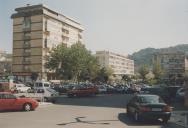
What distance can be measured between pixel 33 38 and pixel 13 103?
6765cm

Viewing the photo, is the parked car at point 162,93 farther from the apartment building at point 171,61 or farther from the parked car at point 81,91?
the apartment building at point 171,61

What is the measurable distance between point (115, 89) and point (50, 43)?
34230mm

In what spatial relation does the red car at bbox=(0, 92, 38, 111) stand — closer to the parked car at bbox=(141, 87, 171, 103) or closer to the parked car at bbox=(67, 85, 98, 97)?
the parked car at bbox=(141, 87, 171, 103)

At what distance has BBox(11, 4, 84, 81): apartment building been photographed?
89688 mm

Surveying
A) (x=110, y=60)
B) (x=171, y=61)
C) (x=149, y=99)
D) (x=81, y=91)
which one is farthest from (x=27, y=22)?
(x=171, y=61)

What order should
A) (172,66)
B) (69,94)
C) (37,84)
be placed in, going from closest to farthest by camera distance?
(69,94)
(37,84)
(172,66)

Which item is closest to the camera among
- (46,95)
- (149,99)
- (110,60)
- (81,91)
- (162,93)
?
(149,99)

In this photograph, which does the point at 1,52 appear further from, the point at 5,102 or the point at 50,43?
the point at 5,102

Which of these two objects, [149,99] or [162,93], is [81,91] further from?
[149,99]

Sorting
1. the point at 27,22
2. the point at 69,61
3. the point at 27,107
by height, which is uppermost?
the point at 27,22

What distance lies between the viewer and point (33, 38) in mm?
91125

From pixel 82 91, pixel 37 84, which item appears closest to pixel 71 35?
pixel 37 84

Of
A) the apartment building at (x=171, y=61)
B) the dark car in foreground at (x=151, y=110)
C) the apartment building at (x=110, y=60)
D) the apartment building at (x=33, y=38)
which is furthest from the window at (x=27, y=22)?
the apartment building at (x=171, y=61)

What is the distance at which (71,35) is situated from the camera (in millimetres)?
107375
